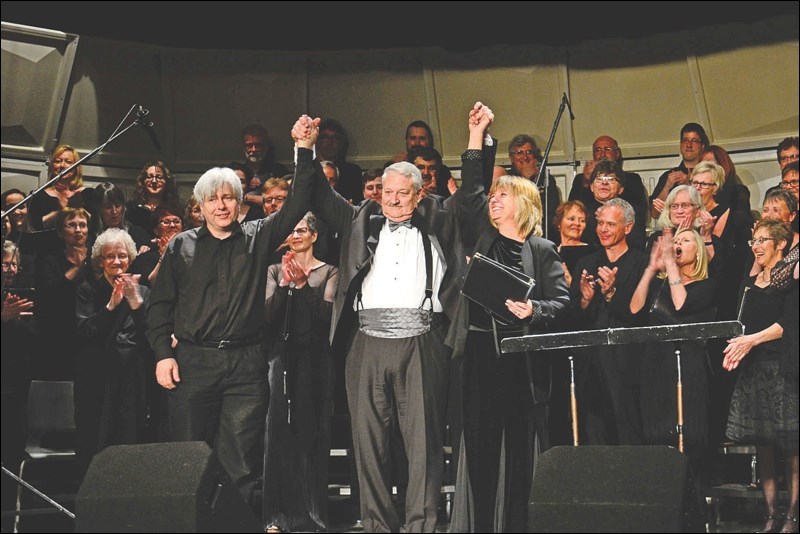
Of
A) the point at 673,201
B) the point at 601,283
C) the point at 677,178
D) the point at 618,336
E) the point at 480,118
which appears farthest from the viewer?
the point at 677,178

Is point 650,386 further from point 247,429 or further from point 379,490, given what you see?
point 247,429

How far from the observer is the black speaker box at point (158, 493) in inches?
158

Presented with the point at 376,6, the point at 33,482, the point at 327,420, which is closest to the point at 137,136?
the point at 376,6

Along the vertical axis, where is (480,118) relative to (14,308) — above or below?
above

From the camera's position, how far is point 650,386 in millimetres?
5492

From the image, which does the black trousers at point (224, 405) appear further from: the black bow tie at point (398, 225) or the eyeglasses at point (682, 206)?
the eyeglasses at point (682, 206)

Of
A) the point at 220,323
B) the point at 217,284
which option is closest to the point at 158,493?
the point at 220,323

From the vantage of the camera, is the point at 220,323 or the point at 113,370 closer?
the point at 220,323

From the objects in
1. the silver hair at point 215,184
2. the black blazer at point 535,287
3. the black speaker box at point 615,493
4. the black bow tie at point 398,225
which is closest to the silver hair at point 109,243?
the silver hair at point 215,184

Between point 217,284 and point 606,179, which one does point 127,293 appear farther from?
point 606,179

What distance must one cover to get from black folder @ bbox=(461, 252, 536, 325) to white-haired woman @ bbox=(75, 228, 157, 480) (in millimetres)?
1896

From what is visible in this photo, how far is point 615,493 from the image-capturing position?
3.93 metres

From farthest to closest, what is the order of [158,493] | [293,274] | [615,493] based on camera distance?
[293,274] → [158,493] → [615,493]

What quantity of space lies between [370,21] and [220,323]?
313 cm
